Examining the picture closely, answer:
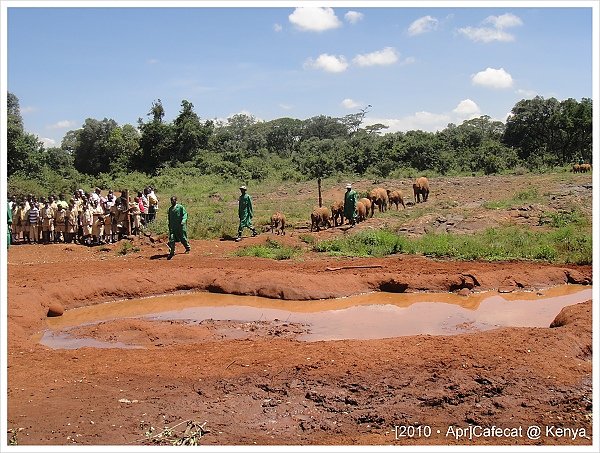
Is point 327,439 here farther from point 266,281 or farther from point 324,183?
point 324,183

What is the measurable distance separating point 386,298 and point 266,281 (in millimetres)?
2199

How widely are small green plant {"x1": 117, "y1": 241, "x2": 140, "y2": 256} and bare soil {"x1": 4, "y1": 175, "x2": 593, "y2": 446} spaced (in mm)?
3680

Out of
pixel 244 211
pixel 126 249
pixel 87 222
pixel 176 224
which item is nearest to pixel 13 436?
pixel 176 224

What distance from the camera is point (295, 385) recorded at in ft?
21.4

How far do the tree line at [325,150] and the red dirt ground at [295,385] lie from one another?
2649 cm

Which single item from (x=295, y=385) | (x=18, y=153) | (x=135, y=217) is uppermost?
(x=18, y=153)

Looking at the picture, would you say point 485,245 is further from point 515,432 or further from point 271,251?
point 515,432

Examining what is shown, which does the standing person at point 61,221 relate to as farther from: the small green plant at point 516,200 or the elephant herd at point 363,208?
the small green plant at point 516,200

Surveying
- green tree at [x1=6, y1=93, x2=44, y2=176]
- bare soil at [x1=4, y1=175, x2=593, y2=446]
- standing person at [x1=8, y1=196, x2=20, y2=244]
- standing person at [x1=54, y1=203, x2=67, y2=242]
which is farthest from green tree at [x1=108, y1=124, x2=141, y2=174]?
bare soil at [x1=4, y1=175, x2=593, y2=446]

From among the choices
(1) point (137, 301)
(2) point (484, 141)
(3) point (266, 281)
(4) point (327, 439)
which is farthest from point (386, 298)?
(2) point (484, 141)

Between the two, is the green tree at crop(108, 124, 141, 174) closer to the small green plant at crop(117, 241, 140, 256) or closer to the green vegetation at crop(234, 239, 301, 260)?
the small green plant at crop(117, 241, 140, 256)

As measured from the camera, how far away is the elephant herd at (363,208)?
1753cm

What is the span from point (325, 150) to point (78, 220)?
28.5 m

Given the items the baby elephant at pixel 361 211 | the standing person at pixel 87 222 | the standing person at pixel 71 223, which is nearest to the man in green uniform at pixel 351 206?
the baby elephant at pixel 361 211
